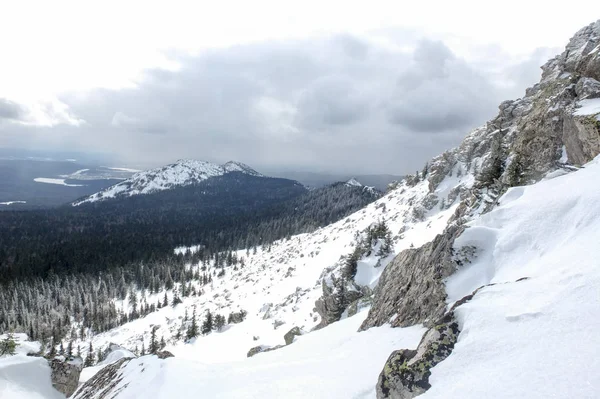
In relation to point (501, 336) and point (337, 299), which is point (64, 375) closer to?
point (337, 299)

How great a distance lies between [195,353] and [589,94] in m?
52.7

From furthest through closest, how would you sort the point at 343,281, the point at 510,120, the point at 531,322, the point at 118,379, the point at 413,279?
the point at 510,120 < the point at 343,281 < the point at 118,379 < the point at 413,279 < the point at 531,322

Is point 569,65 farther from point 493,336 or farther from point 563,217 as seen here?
point 493,336

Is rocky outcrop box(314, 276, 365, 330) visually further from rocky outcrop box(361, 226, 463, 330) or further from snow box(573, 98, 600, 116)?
snow box(573, 98, 600, 116)

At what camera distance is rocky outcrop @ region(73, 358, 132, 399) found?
18142 mm

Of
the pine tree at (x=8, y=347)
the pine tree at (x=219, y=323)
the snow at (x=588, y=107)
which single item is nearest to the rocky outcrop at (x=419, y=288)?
the snow at (x=588, y=107)

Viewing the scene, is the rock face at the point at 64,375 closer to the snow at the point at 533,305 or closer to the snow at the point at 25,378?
the snow at the point at 25,378

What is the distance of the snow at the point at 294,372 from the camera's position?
970 cm

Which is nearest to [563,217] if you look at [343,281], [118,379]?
[343,281]

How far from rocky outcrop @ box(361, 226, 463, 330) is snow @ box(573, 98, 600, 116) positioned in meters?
15.3

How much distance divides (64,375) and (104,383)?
869 centimetres

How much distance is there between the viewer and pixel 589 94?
73.4ft

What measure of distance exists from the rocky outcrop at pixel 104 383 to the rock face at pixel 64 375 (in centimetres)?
319

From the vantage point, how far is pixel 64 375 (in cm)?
2481
